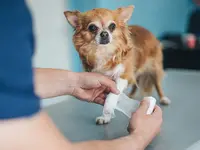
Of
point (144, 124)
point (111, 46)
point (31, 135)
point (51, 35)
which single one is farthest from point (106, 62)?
point (51, 35)

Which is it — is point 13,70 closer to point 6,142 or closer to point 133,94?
point 6,142

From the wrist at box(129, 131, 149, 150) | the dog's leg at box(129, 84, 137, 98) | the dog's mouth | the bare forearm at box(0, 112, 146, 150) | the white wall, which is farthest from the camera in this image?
the white wall

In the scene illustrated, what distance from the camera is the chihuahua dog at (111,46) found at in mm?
719

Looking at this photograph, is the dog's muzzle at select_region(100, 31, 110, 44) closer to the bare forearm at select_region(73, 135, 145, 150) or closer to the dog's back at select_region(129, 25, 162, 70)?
the dog's back at select_region(129, 25, 162, 70)

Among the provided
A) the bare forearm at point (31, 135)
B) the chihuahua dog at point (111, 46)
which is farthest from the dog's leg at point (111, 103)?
the bare forearm at point (31, 135)

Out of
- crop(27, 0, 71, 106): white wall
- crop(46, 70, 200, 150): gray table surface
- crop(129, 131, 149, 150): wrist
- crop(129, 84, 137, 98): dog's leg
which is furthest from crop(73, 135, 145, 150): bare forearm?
crop(27, 0, 71, 106): white wall

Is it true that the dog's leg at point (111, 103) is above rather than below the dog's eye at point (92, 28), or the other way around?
below

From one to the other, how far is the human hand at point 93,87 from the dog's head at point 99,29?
0.05m

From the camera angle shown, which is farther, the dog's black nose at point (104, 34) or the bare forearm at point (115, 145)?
the dog's black nose at point (104, 34)

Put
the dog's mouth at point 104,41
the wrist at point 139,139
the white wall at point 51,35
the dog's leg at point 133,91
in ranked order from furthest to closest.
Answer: the white wall at point 51,35
the dog's leg at point 133,91
the dog's mouth at point 104,41
the wrist at point 139,139

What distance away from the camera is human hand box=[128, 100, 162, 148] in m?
0.64

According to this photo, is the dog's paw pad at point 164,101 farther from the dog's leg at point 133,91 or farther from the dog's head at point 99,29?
the dog's head at point 99,29

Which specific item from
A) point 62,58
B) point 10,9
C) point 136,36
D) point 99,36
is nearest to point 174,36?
point 62,58

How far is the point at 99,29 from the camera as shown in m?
0.72
